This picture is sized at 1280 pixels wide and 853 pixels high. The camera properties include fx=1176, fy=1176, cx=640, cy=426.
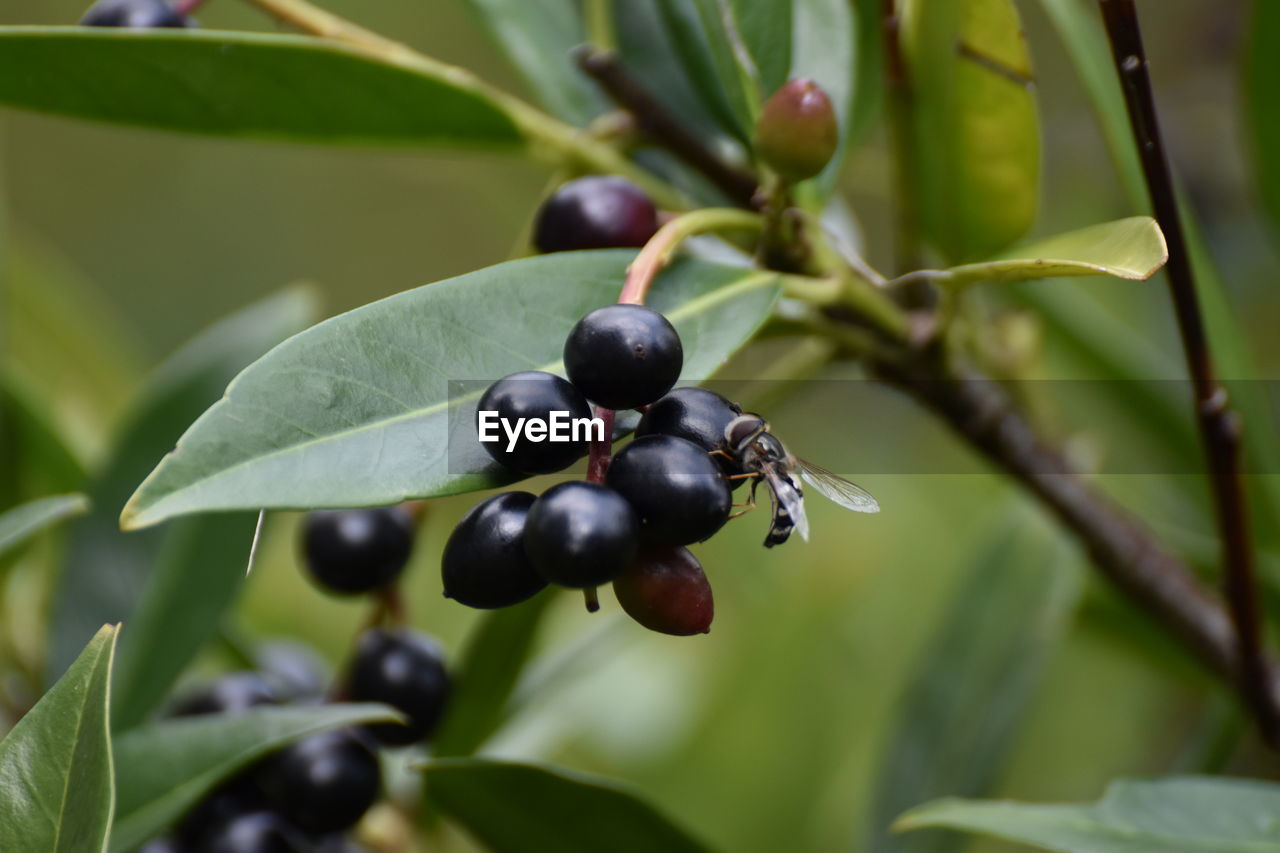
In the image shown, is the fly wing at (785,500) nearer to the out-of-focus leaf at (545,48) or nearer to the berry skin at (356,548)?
the berry skin at (356,548)

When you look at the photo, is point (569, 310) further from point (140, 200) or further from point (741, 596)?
point (140, 200)

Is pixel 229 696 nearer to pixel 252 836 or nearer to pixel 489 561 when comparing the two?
pixel 252 836

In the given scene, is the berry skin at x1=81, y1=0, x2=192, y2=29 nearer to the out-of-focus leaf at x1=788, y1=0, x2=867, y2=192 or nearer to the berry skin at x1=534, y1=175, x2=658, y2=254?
the berry skin at x1=534, y1=175, x2=658, y2=254

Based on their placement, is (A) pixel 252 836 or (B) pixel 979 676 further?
(B) pixel 979 676

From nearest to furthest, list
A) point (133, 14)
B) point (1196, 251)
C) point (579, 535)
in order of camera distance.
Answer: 1. point (579, 535)
2. point (133, 14)
3. point (1196, 251)

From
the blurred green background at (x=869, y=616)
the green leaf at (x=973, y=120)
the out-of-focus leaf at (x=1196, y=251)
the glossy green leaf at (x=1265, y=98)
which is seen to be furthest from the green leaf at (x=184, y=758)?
the glossy green leaf at (x=1265, y=98)

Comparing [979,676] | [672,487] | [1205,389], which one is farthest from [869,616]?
[672,487]
